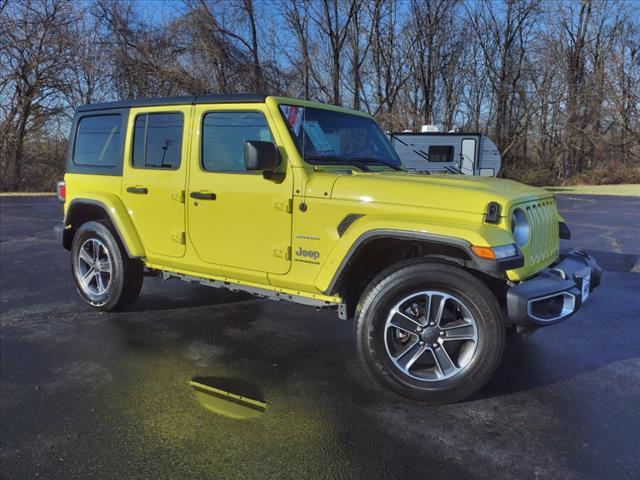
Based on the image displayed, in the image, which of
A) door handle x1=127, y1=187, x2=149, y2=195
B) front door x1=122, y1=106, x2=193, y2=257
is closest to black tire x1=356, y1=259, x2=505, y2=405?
front door x1=122, y1=106, x2=193, y2=257

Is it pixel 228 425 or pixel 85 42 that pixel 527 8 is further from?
pixel 228 425

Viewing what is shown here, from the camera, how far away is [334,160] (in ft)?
12.8

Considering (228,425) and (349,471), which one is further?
(228,425)

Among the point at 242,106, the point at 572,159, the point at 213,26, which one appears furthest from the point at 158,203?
the point at 572,159

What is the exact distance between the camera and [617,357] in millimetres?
3949

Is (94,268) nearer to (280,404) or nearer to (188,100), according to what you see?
(188,100)

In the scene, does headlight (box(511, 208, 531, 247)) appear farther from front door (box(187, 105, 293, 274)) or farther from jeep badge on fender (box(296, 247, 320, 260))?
front door (box(187, 105, 293, 274))

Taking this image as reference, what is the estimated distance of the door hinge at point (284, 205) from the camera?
3625 millimetres

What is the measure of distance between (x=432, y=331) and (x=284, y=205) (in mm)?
1337

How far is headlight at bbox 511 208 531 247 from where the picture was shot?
10.4 ft

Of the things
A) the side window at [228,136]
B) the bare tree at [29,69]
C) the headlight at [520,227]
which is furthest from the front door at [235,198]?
the bare tree at [29,69]

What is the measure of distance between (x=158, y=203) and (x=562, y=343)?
11.8 ft

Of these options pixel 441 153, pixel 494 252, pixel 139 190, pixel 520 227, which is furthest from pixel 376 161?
pixel 441 153

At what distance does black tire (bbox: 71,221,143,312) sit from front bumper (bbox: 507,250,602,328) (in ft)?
11.3
